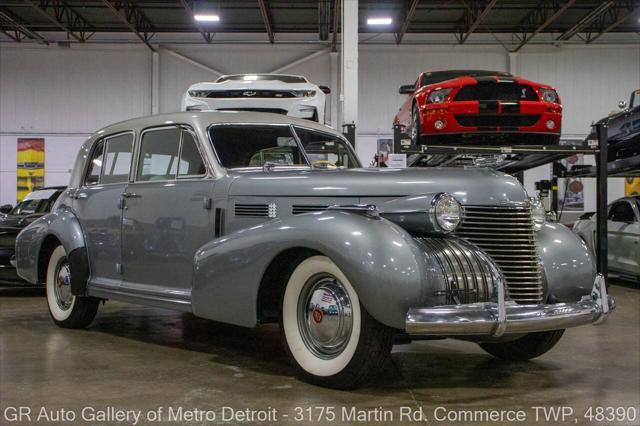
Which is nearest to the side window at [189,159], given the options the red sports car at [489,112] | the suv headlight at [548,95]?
the red sports car at [489,112]

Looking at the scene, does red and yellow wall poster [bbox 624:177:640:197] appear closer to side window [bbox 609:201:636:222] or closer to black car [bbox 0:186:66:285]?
side window [bbox 609:201:636:222]

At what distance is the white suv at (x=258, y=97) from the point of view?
770 centimetres

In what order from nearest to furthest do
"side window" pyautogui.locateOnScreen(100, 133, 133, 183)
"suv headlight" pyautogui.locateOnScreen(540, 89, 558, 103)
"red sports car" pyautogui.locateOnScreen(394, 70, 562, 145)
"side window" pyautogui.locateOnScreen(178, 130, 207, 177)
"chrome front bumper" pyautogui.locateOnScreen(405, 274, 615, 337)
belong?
"chrome front bumper" pyautogui.locateOnScreen(405, 274, 615, 337), "side window" pyautogui.locateOnScreen(178, 130, 207, 177), "side window" pyautogui.locateOnScreen(100, 133, 133, 183), "red sports car" pyautogui.locateOnScreen(394, 70, 562, 145), "suv headlight" pyautogui.locateOnScreen(540, 89, 558, 103)

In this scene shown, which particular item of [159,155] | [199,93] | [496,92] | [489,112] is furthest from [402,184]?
[199,93]

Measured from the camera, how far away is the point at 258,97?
790 cm

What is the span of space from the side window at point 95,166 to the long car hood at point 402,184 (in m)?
1.98

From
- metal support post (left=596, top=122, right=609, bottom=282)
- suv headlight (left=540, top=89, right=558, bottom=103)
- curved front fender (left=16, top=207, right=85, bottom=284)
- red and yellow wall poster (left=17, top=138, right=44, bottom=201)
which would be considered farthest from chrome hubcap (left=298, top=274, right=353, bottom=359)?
red and yellow wall poster (left=17, top=138, right=44, bottom=201)

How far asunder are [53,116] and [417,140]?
50.6 feet

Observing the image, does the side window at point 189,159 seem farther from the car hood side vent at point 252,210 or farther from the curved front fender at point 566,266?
the curved front fender at point 566,266

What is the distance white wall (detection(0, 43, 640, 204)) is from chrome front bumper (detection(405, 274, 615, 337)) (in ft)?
53.3

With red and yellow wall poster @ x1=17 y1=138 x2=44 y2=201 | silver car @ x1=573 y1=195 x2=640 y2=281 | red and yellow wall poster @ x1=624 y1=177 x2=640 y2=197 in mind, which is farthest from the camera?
red and yellow wall poster @ x1=17 y1=138 x2=44 y2=201

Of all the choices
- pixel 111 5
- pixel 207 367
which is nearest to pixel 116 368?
pixel 207 367

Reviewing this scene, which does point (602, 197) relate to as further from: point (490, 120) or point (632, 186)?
point (632, 186)

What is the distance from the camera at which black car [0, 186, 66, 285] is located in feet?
23.9
